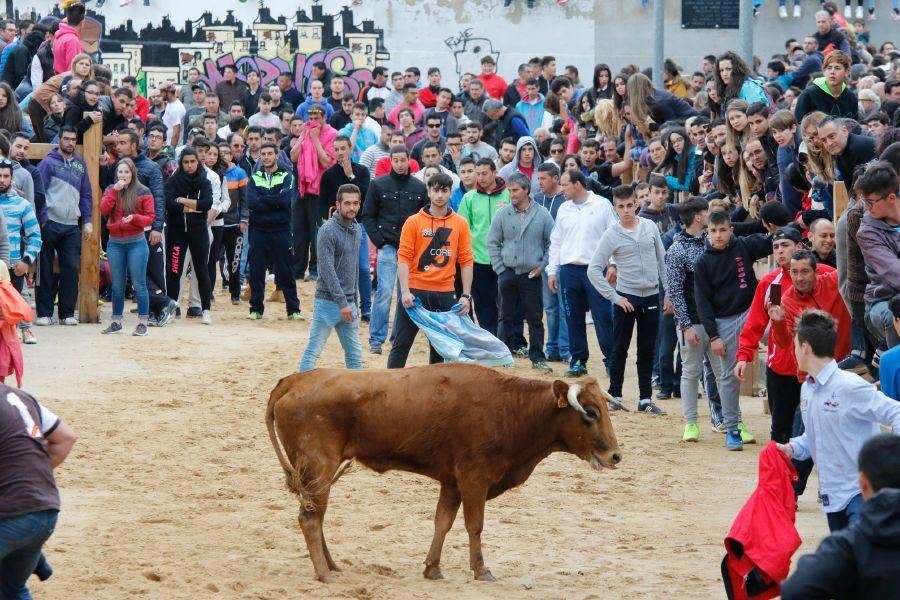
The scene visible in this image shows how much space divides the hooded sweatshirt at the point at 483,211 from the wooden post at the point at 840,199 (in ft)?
19.0

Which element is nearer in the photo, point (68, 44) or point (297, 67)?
point (68, 44)

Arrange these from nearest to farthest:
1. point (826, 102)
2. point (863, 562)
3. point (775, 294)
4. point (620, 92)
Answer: point (863, 562) < point (775, 294) < point (826, 102) < point (620, 92)

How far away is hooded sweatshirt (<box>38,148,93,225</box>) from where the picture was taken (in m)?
16.5

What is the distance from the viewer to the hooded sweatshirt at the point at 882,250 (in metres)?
9.07

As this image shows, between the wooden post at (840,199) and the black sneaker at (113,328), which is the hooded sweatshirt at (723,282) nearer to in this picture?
the wooden post at (840,199)

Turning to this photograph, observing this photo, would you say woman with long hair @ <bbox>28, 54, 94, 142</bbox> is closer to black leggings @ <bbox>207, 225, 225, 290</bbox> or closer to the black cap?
black leggings @ <bbox>207, 225, 225, 290</bbox>

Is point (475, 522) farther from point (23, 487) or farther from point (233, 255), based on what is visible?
point (233, 255)

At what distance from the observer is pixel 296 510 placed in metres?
9.96

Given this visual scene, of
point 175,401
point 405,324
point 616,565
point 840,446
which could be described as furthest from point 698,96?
point 840,446

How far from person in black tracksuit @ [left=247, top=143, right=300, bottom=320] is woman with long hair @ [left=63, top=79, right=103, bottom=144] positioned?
7.54 ft

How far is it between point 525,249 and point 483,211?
3.42ft

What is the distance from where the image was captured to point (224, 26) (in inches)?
1249

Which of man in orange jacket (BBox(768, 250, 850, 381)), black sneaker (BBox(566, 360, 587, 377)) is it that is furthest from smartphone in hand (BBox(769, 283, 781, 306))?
black sneaker (BBox(566, 360, 587, 377))

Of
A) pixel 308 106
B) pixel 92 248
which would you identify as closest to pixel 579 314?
pixel 92 248
